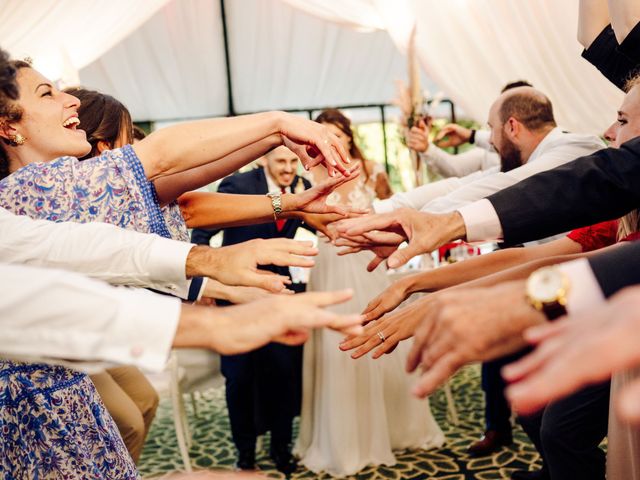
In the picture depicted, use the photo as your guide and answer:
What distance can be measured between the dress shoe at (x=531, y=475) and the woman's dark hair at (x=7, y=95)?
7.68ft

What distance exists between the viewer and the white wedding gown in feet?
10.3

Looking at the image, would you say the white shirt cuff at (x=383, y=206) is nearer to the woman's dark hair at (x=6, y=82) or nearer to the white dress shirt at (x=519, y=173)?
the white dress shirt at (x=519, y=173)

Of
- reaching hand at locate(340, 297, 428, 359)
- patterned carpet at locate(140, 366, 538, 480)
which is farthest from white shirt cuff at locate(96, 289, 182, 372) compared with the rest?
patterned carpet at locate(140, 366, 538, 480)

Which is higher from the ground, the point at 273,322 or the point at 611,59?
the point at 611,59

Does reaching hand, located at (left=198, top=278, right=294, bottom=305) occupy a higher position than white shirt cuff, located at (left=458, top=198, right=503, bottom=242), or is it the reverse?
white shirt cuff, located at (left=458, top=198, right=503, bottom=242)

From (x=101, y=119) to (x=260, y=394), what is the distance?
1.85 m

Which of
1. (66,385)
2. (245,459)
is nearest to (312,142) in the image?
(66,385)

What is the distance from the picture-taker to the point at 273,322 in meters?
0.88

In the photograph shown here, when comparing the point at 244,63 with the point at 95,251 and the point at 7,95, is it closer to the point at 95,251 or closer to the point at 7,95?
the point at 7,95

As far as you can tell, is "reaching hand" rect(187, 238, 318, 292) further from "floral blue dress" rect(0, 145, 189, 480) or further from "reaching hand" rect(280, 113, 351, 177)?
"reaching hand" rect(280, 113, 351, 177)

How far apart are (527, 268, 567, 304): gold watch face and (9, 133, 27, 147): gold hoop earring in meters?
1.38

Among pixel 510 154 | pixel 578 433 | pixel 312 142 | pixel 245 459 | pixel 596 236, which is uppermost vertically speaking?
pixel 510 154

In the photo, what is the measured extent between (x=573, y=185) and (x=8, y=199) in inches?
51.9

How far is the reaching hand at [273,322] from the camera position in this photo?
0.88m
